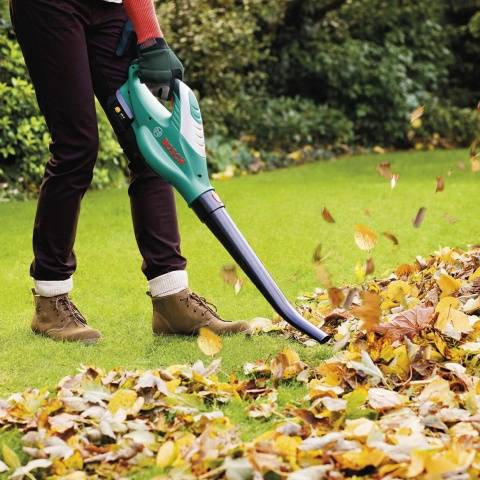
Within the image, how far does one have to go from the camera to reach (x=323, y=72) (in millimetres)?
10781

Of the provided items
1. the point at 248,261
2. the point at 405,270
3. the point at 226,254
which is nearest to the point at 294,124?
the point at 226,254

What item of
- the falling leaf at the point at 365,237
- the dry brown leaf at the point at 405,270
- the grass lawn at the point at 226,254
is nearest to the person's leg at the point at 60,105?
the grass lawn at the point at 226,254

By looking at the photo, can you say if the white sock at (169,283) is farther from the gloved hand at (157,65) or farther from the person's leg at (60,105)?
the gloved hand at (157,65)

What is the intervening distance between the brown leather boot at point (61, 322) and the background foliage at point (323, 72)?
16.8 feet

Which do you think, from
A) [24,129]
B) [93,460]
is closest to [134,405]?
[93,460]

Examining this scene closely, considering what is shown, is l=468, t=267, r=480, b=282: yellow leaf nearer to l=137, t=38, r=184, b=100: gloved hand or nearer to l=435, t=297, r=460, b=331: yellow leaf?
l=435, t=297, r=460, b=331: yellow leaf

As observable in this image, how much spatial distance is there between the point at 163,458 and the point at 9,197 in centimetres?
499

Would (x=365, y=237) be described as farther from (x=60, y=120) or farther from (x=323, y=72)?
(x=323, y=72)

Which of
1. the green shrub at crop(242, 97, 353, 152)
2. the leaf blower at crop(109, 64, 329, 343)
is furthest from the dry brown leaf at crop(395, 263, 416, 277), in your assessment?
the green shrub at crop(242, 97, 353, 152)

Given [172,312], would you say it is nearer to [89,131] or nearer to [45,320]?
[45,320]

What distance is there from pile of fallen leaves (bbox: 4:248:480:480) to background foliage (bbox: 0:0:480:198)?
5.65 m

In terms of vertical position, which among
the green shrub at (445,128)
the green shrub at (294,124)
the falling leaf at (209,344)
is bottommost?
the green shrub at (445,128)

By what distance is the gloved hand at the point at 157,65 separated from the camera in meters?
3.32

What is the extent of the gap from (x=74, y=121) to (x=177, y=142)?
13.4 inches
